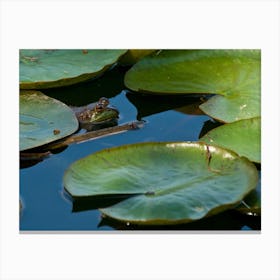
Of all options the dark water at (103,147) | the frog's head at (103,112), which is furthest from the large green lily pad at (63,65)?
the frog's head at (103,112)

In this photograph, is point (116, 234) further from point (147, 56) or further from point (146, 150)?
point (147, 56)

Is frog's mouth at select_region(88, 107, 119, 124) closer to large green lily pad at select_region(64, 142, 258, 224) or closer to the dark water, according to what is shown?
the dark water

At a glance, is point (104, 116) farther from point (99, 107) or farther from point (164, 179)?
point (164, 179)

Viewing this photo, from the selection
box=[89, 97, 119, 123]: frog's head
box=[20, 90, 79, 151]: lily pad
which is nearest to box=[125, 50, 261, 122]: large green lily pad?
box=[89, 97, 119, 123]: frog's head

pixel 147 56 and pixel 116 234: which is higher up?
pixel 147 56
